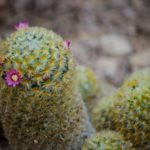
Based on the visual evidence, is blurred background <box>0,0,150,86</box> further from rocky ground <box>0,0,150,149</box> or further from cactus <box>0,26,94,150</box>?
cactus <box>0,26,94,150</box>

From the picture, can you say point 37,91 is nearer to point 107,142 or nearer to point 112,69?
point 107,142

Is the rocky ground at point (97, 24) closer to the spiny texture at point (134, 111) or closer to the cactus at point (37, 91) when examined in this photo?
the spiny texture at point (134, 111)

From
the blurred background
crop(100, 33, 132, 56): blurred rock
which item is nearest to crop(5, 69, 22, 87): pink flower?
the blurred background

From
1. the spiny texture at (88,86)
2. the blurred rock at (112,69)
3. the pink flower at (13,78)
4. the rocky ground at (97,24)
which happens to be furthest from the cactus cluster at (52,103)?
the rocky ground at (97,24)

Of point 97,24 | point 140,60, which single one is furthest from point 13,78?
point 97,24

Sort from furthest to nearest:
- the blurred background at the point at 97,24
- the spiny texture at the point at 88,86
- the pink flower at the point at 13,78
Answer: the blurred background at the point at 97,24 → the spiny texture at the point at 88,86 → the pink flower at the point at 13,78

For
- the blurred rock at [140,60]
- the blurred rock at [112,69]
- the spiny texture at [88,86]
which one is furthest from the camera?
the blurred rock at [140,60]

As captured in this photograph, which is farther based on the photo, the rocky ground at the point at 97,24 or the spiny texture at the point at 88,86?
the rocky ground at the point at 97,24

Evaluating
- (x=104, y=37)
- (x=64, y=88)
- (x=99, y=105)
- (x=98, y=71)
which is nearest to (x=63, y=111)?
(x=64, y=88)
